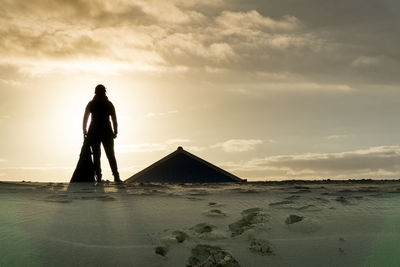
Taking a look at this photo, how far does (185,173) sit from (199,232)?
6.45 meters

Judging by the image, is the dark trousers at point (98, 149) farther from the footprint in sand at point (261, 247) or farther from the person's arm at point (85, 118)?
the footprint in sand at point (261, 247)

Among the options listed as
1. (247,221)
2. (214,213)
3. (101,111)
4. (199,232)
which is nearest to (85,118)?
(101,111)

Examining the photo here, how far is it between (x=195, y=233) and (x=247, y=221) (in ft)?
1.67

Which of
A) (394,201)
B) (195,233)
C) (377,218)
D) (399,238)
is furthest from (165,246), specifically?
(394,201)

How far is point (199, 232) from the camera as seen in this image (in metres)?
3.20

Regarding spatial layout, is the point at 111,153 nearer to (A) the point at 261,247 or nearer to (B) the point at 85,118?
(B) the point at 85,118

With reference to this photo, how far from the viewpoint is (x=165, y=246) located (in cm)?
290

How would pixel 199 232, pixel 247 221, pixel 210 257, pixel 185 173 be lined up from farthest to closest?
pixel 185 173 < pixel 247 221 < pixel 199 232 < pixel 210 257

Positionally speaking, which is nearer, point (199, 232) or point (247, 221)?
point (199, 232)

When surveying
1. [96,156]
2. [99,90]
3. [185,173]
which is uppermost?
[99,90]

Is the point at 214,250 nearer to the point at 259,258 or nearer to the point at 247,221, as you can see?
the point at 259,258

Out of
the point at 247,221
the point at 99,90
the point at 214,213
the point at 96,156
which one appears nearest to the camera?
the point at 247,221

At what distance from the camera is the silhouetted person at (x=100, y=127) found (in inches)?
345

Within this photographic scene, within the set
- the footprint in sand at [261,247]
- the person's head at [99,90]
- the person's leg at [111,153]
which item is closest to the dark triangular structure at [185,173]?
the person's leg at [111,153]
